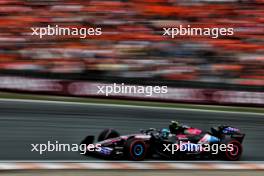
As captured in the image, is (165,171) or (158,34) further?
(158,34)

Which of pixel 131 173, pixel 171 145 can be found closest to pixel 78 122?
pixel 171 145

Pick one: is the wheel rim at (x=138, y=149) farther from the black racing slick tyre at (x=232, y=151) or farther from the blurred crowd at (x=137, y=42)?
the blurred crowd at (x=137, y=42)

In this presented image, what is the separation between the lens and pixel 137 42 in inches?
451

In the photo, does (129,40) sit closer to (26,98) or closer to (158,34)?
(158,34)

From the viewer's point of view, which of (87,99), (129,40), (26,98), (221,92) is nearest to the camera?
(26,98)

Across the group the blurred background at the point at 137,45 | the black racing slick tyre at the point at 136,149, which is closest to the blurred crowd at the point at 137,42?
the blurred background at the point at 137,45

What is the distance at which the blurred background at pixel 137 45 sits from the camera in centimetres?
1052

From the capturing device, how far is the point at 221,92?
10.8 metres

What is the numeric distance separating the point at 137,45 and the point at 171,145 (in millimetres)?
4610

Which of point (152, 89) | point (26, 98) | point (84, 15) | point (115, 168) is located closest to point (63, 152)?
point (115, 168)

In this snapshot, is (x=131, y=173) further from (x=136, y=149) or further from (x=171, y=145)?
(x=171, y=145)

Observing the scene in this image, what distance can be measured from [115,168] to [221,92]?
15.8 feet

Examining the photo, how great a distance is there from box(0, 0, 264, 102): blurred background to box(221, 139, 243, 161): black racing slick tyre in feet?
10.8

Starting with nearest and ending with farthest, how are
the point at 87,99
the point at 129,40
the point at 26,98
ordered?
1. the point at 26,98
2. the point at 87,99
3. the point at 129,40
